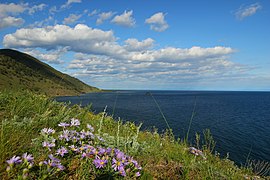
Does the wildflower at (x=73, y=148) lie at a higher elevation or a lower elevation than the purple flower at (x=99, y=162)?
higher

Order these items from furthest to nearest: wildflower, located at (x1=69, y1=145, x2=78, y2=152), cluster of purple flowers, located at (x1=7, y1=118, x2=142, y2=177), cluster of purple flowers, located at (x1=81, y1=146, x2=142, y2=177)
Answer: wildflower, located at (x1=69, y1=145, x2=78, y2=152), cluster of purple flowers, located at (x1=81, y1=146, x2=142, y2=177), cluster of purple flowers, located at (x1=7, y1=118, x2=142, y2=177)

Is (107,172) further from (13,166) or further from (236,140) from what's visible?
(236,140)

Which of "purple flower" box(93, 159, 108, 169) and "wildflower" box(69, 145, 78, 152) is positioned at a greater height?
"wildflower" box(69, 145, 78, 152)

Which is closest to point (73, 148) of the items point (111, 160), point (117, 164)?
point (111, 160)

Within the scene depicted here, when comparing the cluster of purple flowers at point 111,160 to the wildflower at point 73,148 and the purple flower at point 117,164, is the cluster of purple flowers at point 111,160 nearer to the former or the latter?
the purple flower at point 117,164

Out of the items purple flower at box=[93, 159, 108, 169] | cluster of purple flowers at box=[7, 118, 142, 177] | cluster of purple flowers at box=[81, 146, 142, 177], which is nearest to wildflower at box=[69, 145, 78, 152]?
cluster of purple flowers at box=[7, 118, 142, 177]

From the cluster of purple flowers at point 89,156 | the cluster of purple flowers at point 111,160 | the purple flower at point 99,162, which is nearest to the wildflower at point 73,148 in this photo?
the cluster of purple flowers at point 89,156

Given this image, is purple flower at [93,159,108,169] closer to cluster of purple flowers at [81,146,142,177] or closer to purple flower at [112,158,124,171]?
cluster of purple flowers at [81,146,142,177]

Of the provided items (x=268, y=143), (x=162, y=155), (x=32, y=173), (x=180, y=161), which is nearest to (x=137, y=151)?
(x=162, y=155)

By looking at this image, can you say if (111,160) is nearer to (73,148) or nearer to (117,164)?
(117,164)

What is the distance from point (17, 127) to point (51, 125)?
83 cm

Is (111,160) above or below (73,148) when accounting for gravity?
below

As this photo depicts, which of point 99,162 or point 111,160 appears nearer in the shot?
point 99,162

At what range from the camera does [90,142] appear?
9.67 feet
